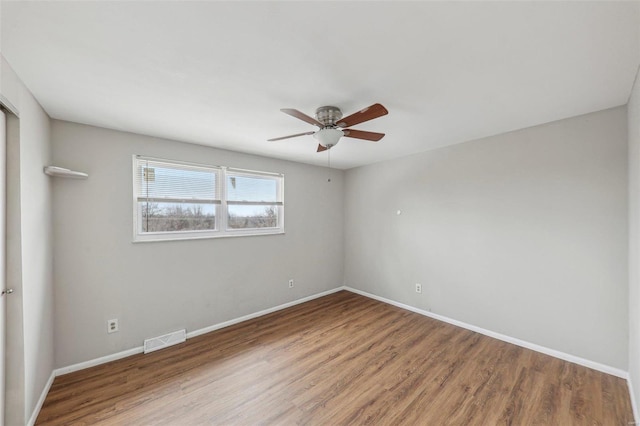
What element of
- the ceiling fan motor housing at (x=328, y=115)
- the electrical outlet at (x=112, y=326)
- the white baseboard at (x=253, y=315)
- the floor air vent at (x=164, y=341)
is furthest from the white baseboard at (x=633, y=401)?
the electrical outlet at (x=112, y=326)

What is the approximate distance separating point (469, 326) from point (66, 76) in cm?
460

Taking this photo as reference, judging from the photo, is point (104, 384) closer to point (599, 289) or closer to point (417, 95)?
point (417, 95)

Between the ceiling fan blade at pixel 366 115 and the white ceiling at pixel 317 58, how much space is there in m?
0.19

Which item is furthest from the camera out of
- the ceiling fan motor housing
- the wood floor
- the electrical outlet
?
the electrical outlet

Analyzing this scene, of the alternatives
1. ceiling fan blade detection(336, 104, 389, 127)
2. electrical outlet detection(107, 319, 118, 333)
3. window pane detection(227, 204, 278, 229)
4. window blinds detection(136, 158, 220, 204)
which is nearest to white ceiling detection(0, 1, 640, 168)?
ceiling fan blade detection(336, 104, 389, 127)

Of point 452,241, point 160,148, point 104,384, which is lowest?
point 104,384

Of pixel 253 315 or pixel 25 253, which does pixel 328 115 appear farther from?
pixel 253 315

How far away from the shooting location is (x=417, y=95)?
1948mm

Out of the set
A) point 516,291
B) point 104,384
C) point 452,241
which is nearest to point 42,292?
point 104,384

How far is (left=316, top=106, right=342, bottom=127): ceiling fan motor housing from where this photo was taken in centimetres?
208

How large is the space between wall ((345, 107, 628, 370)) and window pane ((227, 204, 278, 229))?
196 centimetres

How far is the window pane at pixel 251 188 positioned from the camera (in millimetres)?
3465

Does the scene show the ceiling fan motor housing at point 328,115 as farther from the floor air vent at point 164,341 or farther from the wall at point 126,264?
the floor air vent at point 164,341

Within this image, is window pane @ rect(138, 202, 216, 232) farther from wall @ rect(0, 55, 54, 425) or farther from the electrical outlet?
the electrical outlet
